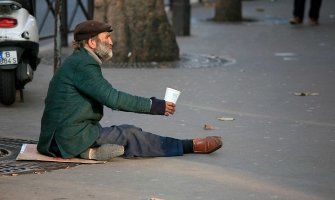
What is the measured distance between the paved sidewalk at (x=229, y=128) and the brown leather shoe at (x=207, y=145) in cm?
6

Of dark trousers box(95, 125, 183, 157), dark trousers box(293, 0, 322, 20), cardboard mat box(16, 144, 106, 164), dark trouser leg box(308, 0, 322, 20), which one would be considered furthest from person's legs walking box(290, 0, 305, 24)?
cardboard mat box(16, 144, 106, 164)

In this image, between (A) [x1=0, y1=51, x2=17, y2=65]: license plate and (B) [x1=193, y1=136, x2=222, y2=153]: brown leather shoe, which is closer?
(B) [x1=193, y1=136, x2=222, y2=153]: brown leather shoe

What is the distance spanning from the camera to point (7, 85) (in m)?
10.3

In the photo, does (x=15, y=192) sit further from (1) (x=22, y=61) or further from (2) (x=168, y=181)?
(1) (x=22, y=61)

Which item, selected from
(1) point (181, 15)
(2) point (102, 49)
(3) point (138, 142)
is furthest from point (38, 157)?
(1) point (181, 15)

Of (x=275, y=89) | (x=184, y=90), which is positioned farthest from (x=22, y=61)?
(x=275, y=89)

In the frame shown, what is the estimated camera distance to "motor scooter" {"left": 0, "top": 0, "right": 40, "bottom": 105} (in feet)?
33.6

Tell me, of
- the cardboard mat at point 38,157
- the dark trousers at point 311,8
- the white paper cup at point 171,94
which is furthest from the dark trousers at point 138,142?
the dark trousers at point 311,8

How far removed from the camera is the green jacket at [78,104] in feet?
25.2

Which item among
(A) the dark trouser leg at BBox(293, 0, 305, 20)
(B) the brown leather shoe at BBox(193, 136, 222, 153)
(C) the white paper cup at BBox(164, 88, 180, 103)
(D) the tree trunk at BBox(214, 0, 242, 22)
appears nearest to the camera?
(C) the white paper cup at BBox(164, 88, 180, 103)

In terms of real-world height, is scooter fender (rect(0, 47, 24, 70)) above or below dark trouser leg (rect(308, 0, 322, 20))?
above

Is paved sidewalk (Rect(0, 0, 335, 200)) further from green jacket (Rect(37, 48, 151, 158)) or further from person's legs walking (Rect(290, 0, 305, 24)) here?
person's legs walking (Rect(290, 0, 305, 24))

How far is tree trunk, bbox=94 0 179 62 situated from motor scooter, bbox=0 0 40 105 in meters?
4.21

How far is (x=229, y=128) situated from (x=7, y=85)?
228 cm
